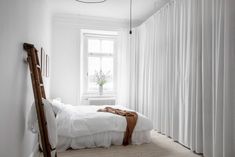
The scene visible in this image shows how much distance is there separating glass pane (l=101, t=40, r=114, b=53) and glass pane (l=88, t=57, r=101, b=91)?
0.36 metres

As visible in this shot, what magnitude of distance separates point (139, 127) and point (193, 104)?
1006 millimetres

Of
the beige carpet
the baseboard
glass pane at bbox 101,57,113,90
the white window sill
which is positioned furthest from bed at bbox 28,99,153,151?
glass pane at bbox 101,57,113,90

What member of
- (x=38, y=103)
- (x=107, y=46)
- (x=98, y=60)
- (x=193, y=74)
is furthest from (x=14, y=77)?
(x=107, y=46)

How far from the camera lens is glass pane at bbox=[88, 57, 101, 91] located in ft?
19.7

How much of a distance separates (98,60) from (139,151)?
3.48 meters

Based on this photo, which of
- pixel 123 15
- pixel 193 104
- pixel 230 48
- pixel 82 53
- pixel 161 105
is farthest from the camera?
pixel 82 53

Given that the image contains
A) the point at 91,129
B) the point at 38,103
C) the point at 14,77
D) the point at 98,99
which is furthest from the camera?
the point at 98,99

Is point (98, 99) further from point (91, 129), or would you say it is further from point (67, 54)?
point (91, 129)

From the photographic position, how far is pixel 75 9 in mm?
5062

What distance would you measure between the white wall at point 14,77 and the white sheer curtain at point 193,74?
7.88 feet

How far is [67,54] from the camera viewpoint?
558 centimetres

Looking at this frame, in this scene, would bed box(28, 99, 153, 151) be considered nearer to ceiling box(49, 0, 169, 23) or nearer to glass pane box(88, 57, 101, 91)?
glass pane box(88, 57, 101, 91)

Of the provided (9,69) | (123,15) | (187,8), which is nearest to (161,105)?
(187,8)

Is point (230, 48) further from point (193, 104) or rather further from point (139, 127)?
point (139, 127)
